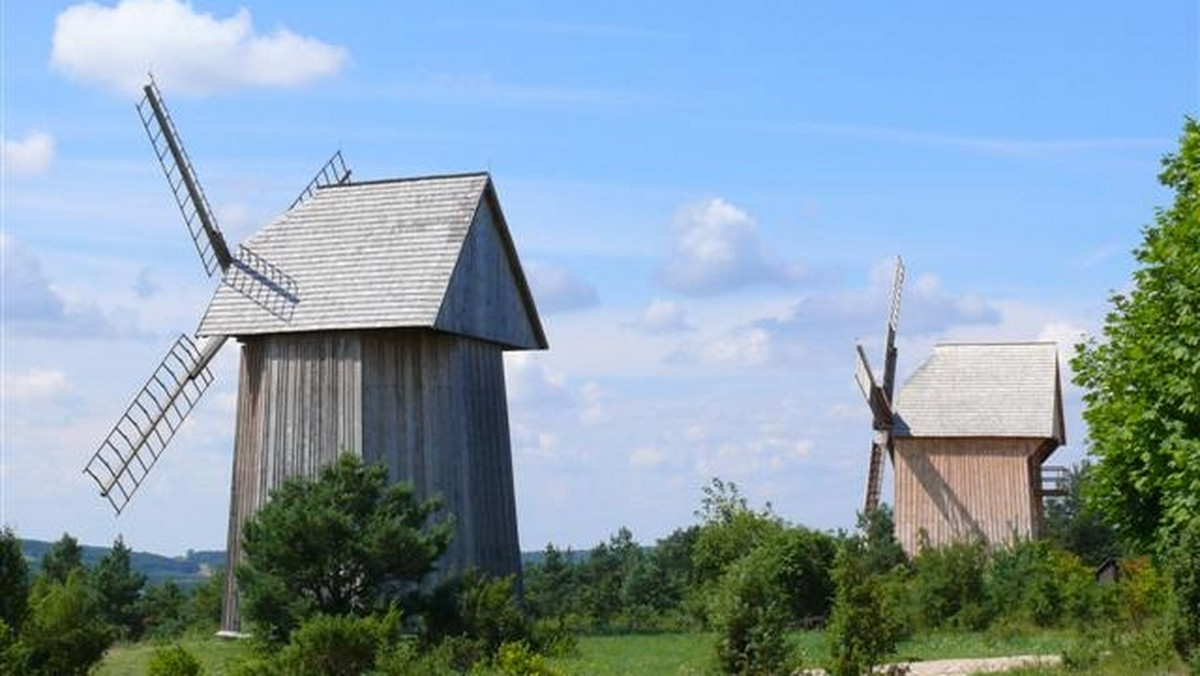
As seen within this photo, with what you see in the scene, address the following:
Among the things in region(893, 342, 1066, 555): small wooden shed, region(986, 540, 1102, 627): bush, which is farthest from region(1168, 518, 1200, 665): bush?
region(893, 342, 1066, 555): small wooden shed

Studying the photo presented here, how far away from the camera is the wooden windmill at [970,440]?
155ft

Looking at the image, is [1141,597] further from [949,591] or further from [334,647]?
[334,647]

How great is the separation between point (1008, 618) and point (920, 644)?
4.87 m

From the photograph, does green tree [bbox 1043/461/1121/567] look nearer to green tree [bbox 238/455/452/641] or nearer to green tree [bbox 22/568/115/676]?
green tree [bbox 238/455/452/641]

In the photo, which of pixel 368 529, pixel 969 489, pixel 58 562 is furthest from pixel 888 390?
pixel 368 529

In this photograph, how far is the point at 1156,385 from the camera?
918 inches

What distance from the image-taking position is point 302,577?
21.4 m

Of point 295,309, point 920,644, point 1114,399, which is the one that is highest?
point 295,309

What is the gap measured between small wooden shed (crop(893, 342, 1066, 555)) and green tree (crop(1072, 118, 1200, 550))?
67.6 ft

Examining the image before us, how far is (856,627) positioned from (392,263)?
1252cm

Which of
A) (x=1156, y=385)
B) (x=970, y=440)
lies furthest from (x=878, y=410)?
(x=1156, y=385)

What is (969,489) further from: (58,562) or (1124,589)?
(58,562)

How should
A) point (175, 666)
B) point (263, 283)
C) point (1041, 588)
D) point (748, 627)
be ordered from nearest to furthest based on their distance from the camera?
point (175, 666) < point (748, 627) < point (263, 283) < point (1041, 588)

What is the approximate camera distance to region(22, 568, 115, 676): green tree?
18.8m
